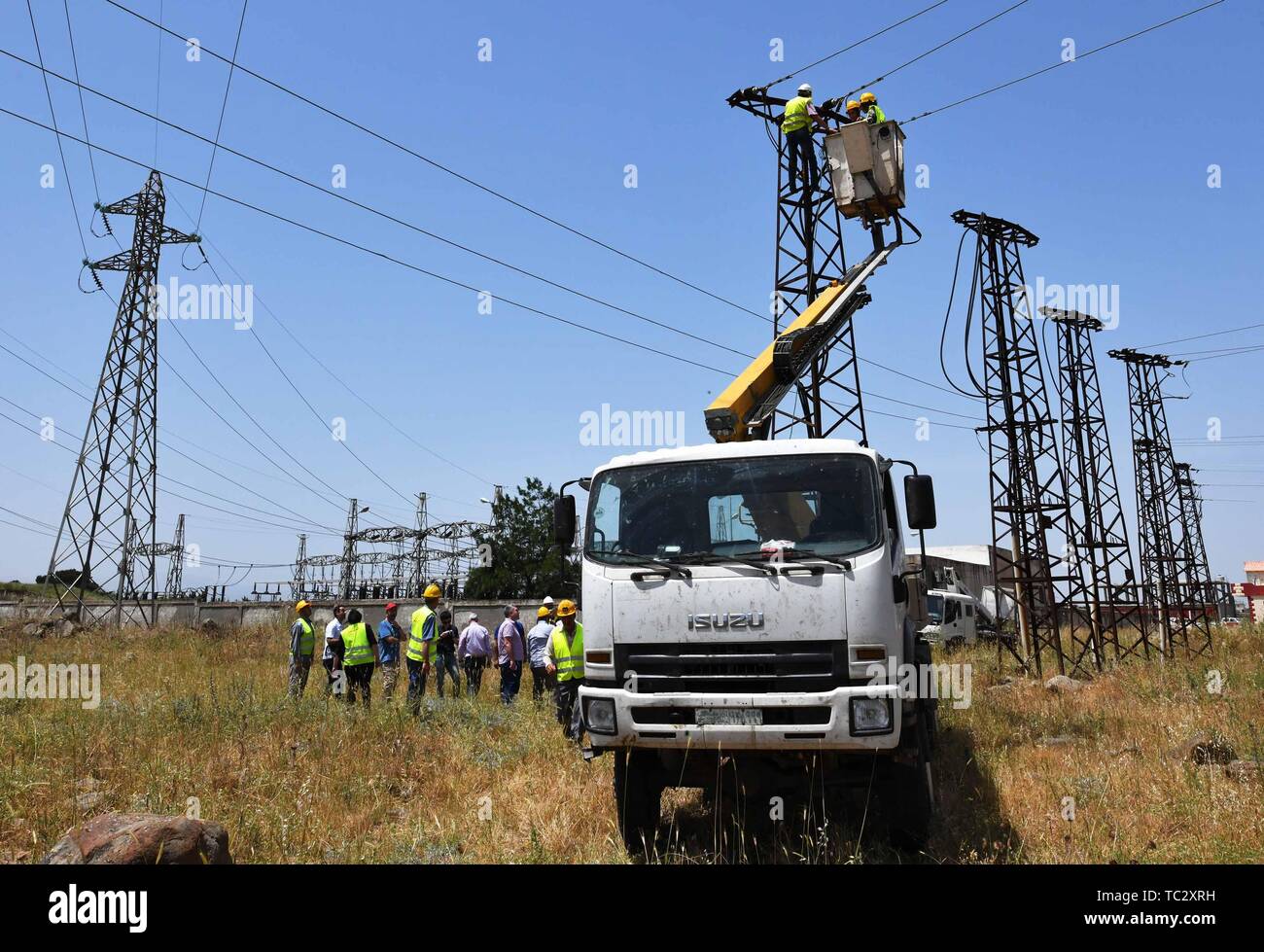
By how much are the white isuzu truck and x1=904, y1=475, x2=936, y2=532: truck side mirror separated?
0.04 feet

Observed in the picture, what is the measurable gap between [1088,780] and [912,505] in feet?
11.9

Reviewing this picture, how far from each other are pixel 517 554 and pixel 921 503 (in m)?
47.8

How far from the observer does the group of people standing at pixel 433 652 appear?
426 inches

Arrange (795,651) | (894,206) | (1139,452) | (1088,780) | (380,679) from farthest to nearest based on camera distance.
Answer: (1139,452)
(380,679)
(894,206)
(1088,780)
(795,651)

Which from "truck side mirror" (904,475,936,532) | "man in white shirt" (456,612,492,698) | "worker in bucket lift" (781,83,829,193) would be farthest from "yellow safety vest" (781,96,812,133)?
"truck side mirror" (904,475,936,532)

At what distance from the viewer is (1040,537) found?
1867cm

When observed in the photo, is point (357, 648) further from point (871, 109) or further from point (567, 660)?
point (871, 109)

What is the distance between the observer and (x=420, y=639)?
1278 centimetres

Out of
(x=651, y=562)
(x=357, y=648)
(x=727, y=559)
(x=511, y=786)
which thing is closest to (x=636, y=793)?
(x=651, y=562)

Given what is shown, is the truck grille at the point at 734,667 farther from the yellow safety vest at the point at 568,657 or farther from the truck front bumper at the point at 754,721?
the yellow safety vest at the point at 568,657
